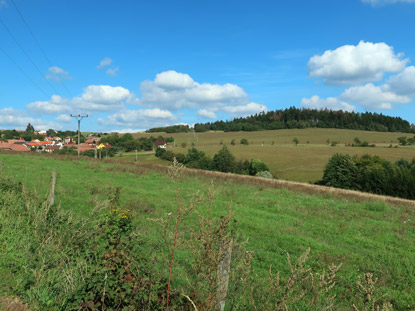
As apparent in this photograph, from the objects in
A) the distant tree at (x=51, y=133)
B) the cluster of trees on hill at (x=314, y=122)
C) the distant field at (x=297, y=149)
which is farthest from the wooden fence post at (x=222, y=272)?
the distant tree at (x=51, y=133)

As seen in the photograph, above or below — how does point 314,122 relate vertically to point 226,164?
above

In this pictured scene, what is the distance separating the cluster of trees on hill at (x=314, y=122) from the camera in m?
136

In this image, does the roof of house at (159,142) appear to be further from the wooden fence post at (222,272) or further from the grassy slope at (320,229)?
the wooden fence post at (222,272)

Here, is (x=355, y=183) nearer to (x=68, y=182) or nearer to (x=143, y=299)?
(x=68, y=182)

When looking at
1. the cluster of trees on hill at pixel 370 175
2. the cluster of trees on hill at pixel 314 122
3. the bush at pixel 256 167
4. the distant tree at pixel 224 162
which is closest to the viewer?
the cluster of trees on hill at pixel 370 175

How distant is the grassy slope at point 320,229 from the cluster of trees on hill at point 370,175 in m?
32.7

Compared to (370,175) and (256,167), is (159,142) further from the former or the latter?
(370,175)

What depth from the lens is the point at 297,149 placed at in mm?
97500

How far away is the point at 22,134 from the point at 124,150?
Answer: 77564 mm

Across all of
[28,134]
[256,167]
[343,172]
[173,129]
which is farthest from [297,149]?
[28,134]

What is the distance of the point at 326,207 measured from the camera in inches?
651

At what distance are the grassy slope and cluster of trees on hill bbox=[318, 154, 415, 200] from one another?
32.7 metres

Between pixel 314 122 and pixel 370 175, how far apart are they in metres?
104

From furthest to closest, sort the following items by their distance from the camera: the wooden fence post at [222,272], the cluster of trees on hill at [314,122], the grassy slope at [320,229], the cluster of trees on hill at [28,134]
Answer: the cluster of trees on hill at [314,122] → the cluster of trees on hill at [28,134] → the grassy slope at [320,229] → the wooden fence post at [222,272]
